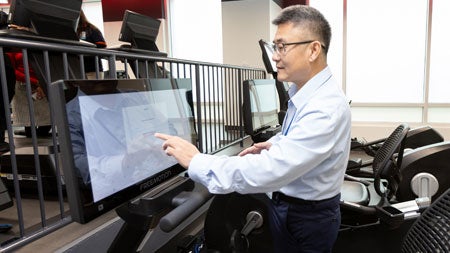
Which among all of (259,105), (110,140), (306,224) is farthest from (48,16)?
(306,224)

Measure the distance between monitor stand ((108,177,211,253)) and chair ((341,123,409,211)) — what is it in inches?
51.3

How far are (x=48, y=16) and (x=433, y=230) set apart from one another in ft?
7.35

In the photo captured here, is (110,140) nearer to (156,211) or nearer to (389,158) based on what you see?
(156,211)

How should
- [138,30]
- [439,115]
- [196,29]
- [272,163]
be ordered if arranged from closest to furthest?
[272,163] → [138,30] → [439,115] → [196,29]

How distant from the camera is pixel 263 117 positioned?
3.10 meters

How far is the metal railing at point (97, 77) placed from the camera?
160 cm

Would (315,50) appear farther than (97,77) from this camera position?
No

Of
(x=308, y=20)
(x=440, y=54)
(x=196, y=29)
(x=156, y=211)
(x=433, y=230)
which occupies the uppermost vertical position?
(x=196, y=29)

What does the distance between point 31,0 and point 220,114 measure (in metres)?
2.12

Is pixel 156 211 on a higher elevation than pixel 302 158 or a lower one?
lower

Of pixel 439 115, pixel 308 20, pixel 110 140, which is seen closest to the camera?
pixel 110 140

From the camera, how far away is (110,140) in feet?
3.23

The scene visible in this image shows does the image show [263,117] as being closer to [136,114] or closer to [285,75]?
[285,75]

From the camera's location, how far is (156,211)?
1014mm
